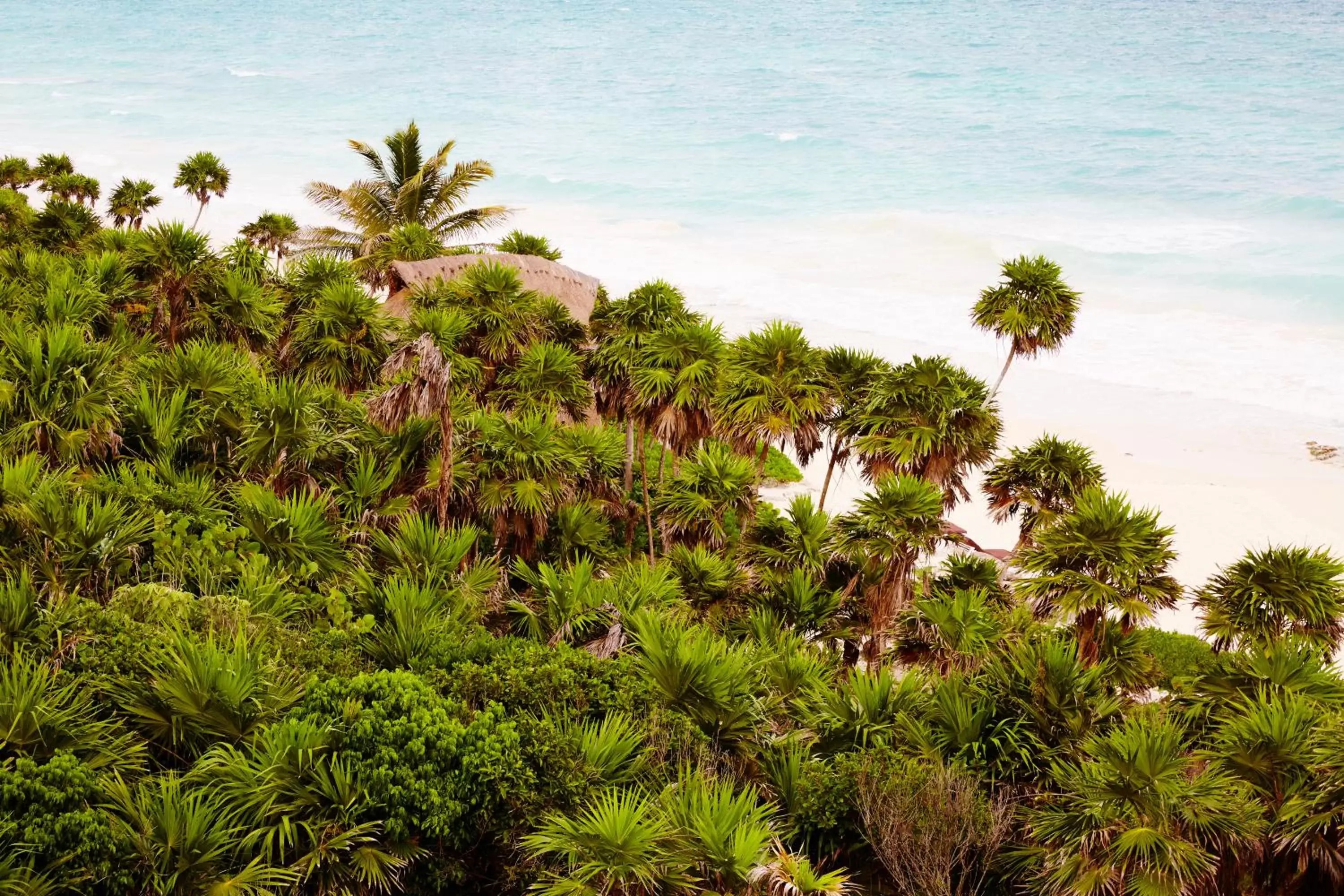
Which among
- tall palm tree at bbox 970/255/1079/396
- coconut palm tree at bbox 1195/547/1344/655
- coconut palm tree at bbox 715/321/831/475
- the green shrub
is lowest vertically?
the green shrub

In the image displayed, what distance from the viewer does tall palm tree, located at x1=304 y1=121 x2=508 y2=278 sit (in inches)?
1437

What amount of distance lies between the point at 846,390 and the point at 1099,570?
227 inches

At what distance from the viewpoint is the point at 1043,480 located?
635 inches

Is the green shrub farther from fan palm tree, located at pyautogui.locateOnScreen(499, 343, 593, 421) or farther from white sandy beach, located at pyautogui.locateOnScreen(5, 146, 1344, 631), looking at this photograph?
fan palm tree, located at pyautogui.locateOnScreen(499, 343, 593, 421)

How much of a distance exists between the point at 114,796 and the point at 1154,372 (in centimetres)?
3832

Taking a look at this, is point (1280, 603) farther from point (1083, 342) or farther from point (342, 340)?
point (1083, 342)

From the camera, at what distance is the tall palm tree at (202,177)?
44.6 metres

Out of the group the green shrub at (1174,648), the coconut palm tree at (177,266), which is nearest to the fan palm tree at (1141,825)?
the green shrub at (1174,648)

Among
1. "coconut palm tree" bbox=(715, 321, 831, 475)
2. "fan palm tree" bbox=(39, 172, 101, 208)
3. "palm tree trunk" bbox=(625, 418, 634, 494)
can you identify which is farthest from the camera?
"fan palm tree" bbox=(39, 172, 101, 208)

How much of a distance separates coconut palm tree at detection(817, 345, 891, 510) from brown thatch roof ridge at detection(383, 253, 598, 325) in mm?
8185

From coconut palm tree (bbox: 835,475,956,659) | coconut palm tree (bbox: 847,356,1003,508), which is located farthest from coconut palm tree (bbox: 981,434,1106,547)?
coconut palm tree (bbox: 835,475,956,659)

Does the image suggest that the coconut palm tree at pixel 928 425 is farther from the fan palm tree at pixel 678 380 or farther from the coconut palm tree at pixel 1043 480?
the fan palm tree at pixel 678 380

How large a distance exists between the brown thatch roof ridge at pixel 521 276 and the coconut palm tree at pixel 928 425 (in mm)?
9630

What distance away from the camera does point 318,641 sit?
11.1m
